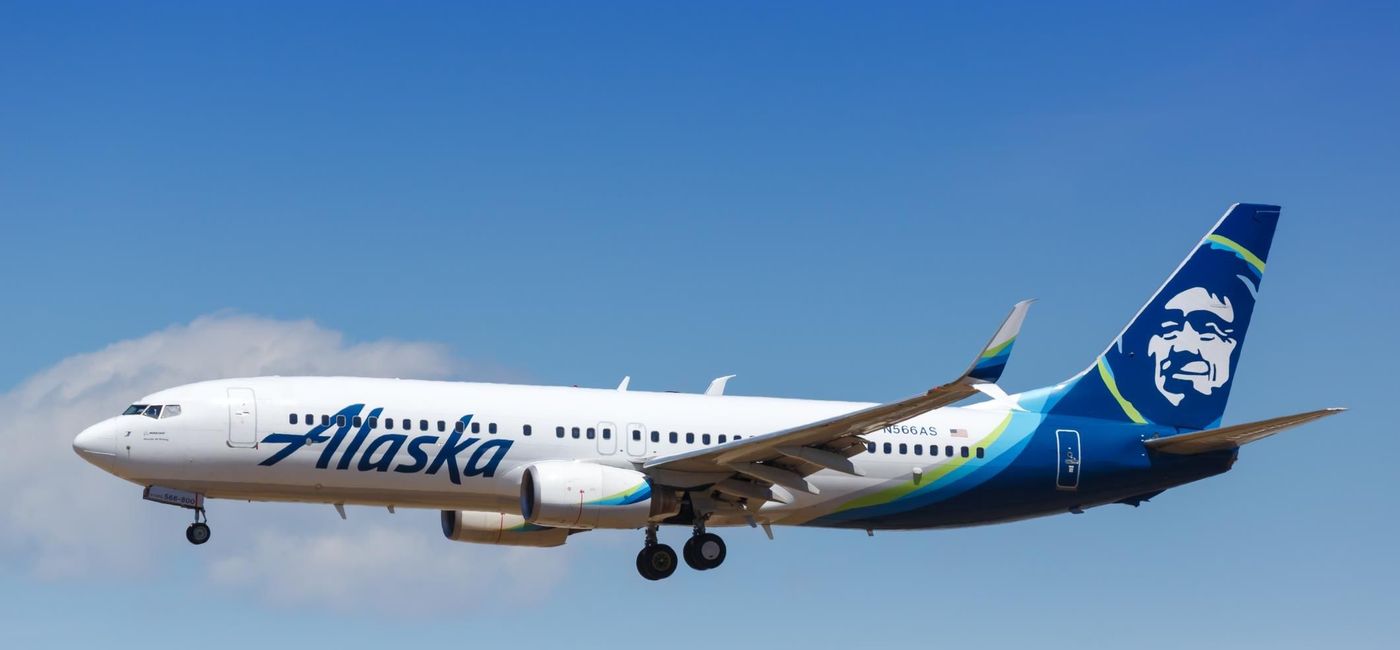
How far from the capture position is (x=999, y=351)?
3606 cm

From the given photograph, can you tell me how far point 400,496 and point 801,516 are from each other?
377 inches

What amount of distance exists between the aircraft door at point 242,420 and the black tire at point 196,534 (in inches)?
95.7

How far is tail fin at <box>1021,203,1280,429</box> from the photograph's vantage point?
47375 mm

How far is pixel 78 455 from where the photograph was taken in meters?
41.2

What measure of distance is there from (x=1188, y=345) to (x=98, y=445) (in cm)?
2695

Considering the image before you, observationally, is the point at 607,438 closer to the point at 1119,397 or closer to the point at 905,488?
the point at 905,488

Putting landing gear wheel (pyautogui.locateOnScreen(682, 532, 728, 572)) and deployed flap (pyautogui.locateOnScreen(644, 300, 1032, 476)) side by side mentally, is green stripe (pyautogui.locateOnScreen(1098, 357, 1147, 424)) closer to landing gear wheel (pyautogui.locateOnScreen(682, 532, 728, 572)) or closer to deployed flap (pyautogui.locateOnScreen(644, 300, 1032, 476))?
deployed flap (pyautogui.locateOnScreen(644, 300, 1032, 476))

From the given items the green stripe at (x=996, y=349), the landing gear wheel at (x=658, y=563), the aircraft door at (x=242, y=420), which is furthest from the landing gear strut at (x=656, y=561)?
the green stripe at (x=996, y=349)

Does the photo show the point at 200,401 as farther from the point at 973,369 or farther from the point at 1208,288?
the point at 1208,288

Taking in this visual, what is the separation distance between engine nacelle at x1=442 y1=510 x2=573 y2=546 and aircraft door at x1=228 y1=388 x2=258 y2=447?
6.85 meters

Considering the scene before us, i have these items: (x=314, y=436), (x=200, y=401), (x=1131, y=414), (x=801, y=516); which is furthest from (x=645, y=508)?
(x=1131, y=414)

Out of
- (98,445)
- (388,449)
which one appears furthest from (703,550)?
(98,445)

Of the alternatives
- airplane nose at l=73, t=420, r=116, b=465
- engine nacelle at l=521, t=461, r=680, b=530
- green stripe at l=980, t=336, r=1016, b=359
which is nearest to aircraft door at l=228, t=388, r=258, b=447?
airplane nose at l=73, t=420, r=116, b=465

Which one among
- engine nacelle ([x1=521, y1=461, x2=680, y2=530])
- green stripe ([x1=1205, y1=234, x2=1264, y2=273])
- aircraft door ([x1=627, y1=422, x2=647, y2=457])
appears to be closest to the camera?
engine nacelle ([x1=521, y1=461, x2=680, y2=530])
